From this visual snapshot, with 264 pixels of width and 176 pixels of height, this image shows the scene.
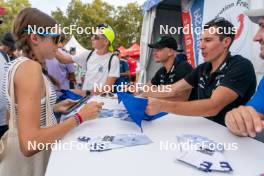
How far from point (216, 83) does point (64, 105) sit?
3.88 feet

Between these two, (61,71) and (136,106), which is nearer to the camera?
(136,106)

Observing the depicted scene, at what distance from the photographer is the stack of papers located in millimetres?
1034

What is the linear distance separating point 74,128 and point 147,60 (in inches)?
216

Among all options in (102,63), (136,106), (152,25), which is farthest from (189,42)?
(136,106)

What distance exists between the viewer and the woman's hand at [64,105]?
1.99m

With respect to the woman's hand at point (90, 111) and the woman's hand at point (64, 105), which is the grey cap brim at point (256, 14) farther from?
the woman's hand at point (64, 105)

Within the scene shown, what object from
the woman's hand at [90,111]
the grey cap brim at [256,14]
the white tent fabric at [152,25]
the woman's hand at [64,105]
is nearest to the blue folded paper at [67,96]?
the woman's hand at [64,105]

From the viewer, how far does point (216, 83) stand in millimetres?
2240

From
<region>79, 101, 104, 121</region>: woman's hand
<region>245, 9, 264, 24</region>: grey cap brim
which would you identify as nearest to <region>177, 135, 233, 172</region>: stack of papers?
<region>79, 101, 104, 121</region>: woman's hand

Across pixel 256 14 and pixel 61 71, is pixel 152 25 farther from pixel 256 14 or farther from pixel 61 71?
pixel 256 14

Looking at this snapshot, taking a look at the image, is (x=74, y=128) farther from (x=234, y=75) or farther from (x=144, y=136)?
(x=234, y=75)

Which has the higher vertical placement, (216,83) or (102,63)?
(102,63)

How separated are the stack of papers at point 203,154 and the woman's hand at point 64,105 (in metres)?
0.94

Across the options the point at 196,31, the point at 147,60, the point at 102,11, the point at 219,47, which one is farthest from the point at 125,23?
the point at 219,47
